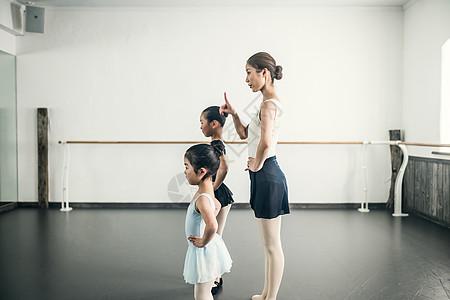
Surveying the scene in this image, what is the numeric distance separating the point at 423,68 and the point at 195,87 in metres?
2.66

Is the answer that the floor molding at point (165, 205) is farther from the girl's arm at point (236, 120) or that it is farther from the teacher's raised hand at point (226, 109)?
the teacher's raised hand at point (226, 109)

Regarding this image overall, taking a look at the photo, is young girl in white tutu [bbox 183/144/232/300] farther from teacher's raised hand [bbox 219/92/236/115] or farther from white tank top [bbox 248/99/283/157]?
teacher's raised hand [bbox 219/92/236/115]

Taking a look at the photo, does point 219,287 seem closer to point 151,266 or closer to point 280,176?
point 151,266

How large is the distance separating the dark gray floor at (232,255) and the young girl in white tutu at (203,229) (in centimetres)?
55

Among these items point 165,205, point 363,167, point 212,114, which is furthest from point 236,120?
point 363,167

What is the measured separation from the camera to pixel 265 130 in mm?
1907

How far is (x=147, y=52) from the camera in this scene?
5043 millimetres

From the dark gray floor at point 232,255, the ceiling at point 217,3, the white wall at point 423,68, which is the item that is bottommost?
the dark gray floor at point 232,255

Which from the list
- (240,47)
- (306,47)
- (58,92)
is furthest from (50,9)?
(306,47)

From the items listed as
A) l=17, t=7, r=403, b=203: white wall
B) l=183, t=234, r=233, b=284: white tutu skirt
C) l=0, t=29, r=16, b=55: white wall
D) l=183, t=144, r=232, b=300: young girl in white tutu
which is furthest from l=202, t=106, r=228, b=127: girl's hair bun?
l=0, t=29, r=16, b=55: white wall

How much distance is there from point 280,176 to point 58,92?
3.98m

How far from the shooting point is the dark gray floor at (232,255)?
2320 millimetres

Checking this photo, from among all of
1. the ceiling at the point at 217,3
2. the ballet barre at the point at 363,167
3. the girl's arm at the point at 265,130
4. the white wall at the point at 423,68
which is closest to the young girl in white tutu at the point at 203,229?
the girl's arm at the point at 265,130

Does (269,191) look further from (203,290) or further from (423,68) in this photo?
(423,68)
